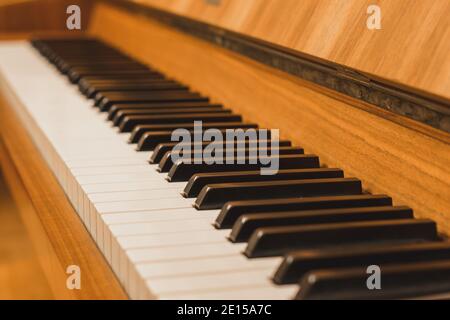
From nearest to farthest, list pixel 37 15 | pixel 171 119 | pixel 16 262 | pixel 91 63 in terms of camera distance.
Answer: pixel 171 119 → pixel 91 63 → pixel 16 262 → pixel 37 15

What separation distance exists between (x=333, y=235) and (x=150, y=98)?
3.77ft

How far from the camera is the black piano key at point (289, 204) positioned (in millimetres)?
1171

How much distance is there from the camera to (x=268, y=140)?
1645 mm

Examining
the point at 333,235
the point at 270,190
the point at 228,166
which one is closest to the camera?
the point at 333,235

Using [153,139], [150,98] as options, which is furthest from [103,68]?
[153,139]

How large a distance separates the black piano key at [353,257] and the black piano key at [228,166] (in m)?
0.43

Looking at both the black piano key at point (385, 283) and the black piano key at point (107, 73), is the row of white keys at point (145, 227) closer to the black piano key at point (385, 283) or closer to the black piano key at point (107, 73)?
the black piano key at point (385, 283)

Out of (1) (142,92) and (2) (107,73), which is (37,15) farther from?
(1) (142,92)

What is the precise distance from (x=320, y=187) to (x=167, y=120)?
25.8 inches

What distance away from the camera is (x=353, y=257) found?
0.98 m

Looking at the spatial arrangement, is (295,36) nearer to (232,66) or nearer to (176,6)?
(232,66)

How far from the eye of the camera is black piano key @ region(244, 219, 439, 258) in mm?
1051

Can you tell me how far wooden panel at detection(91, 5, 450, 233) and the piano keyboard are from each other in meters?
0.04
